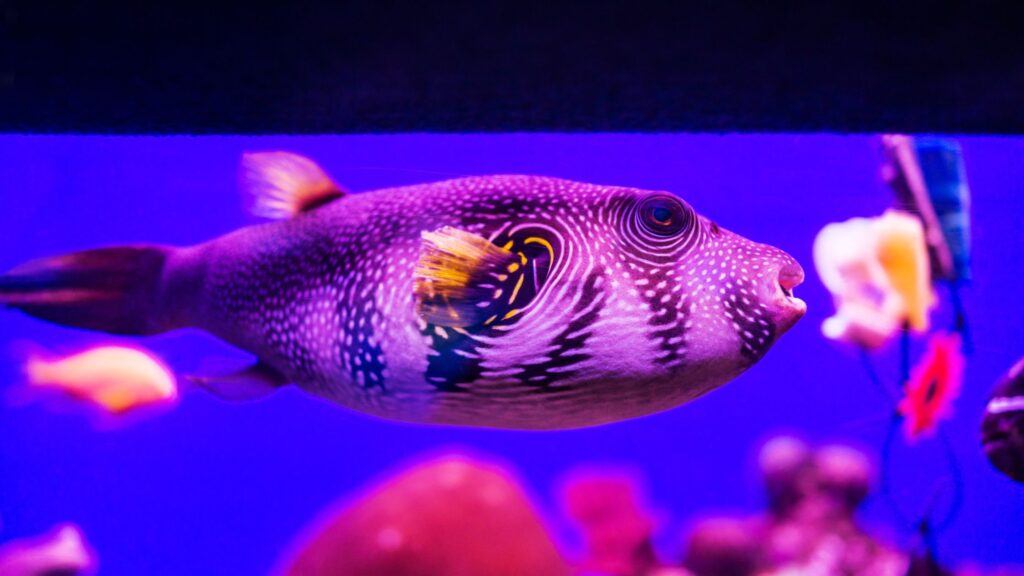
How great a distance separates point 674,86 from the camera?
39.5 inches

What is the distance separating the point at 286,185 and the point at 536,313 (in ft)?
1.74

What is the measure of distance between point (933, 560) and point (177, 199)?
6.69ft

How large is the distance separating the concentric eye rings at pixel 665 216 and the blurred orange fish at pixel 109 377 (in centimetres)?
93

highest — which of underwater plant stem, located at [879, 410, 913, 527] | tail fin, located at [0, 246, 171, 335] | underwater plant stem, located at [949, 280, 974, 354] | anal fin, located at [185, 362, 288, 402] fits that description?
underwater plant stem, located at [949, 280, 974, 354]

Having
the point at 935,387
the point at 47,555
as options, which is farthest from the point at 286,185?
the point at 935,387

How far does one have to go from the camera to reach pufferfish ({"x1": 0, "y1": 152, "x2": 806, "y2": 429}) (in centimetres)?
74

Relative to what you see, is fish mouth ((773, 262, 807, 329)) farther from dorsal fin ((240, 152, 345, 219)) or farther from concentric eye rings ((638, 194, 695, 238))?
dorsal fin ((240, 152, 345, 219))

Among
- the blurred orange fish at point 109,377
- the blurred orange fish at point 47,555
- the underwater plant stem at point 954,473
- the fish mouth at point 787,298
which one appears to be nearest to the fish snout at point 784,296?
the fish mouth at point 787,298

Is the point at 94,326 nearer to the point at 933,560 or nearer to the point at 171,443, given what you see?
the point at 171,443

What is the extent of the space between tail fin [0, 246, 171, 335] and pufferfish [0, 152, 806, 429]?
21cm

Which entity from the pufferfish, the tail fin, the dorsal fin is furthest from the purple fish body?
the tail fin

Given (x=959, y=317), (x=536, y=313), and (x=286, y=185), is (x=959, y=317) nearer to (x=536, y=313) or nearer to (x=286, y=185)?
(x=536, y=313)

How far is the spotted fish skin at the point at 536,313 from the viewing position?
74 cm

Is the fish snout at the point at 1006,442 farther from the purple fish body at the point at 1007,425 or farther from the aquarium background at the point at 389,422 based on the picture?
the aquarium background at the point at 389,422
